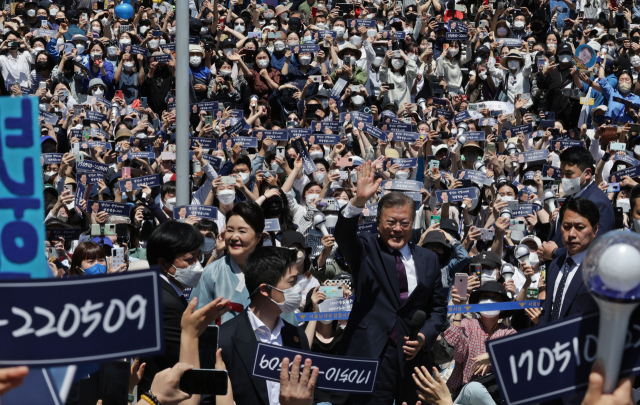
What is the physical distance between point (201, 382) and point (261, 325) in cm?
100

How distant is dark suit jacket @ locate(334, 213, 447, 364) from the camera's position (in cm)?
467

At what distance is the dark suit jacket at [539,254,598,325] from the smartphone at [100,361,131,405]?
2.28 m

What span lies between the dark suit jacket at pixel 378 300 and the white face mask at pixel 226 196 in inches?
133

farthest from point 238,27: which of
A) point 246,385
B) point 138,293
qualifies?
point 138,293

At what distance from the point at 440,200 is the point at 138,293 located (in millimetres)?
6313

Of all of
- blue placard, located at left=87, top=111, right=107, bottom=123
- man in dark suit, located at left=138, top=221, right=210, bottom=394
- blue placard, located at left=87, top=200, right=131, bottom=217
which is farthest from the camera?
blue placard, located at left=87, top=111, right=107, bottom=123

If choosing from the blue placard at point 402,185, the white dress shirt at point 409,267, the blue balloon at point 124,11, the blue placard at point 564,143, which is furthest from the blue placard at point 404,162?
the blue balloon at point 124,11

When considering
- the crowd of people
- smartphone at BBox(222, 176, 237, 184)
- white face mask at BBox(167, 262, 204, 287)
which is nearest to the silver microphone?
the crowd of people

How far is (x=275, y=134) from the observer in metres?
10.3

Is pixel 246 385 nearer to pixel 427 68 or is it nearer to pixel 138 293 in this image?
pixel 138 293

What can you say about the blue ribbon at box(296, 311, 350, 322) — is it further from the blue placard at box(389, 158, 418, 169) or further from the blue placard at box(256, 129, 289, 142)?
the blue placard at box(256, 129, 289, 142)

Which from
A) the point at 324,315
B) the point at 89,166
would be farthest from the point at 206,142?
the point at 324,315

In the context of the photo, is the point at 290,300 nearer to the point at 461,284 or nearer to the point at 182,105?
the point at 461,284

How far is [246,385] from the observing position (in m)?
3.62
